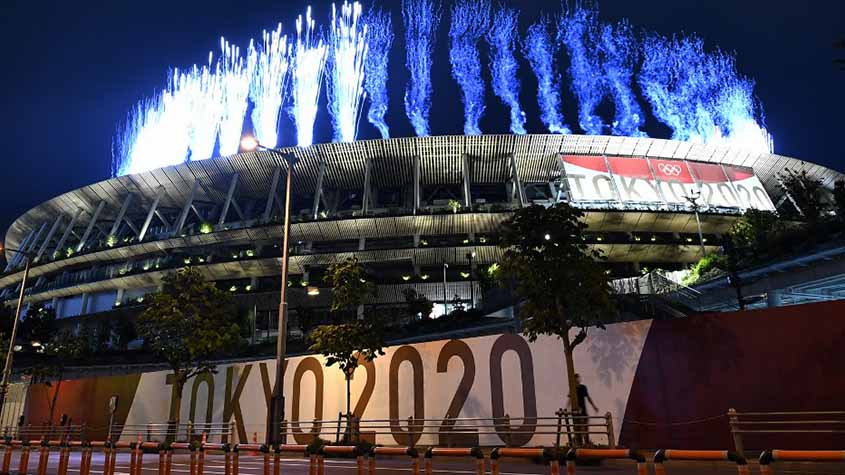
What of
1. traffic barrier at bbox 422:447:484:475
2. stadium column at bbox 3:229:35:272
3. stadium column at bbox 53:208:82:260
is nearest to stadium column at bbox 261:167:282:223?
stadium column at bbox 53:208:82:260

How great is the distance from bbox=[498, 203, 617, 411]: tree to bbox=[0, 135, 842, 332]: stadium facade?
38075 millimetres

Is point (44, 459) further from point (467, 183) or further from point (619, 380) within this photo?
point (467, 183)

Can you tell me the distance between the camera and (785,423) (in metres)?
13.5

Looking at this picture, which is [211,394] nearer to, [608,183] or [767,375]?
[767,375]

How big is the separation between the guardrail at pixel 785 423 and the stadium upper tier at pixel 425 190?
140ft

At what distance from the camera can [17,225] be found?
86812 mm

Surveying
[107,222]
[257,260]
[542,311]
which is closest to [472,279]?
[257,260]

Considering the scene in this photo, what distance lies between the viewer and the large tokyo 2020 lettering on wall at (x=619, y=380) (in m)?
14.1

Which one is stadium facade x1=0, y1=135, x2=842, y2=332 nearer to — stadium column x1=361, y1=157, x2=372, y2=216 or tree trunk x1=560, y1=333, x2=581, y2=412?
stadium column x1=361, y1=157, x2=372, y2=216

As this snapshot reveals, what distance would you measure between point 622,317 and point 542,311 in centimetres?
814

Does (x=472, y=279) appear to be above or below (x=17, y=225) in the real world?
below

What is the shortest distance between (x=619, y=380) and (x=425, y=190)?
179 feet

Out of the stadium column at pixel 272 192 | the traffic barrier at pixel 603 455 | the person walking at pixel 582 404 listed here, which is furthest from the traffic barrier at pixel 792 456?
the stadium column at pixel 272 192

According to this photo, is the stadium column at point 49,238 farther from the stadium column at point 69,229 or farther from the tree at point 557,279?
the tree at point 557,279
